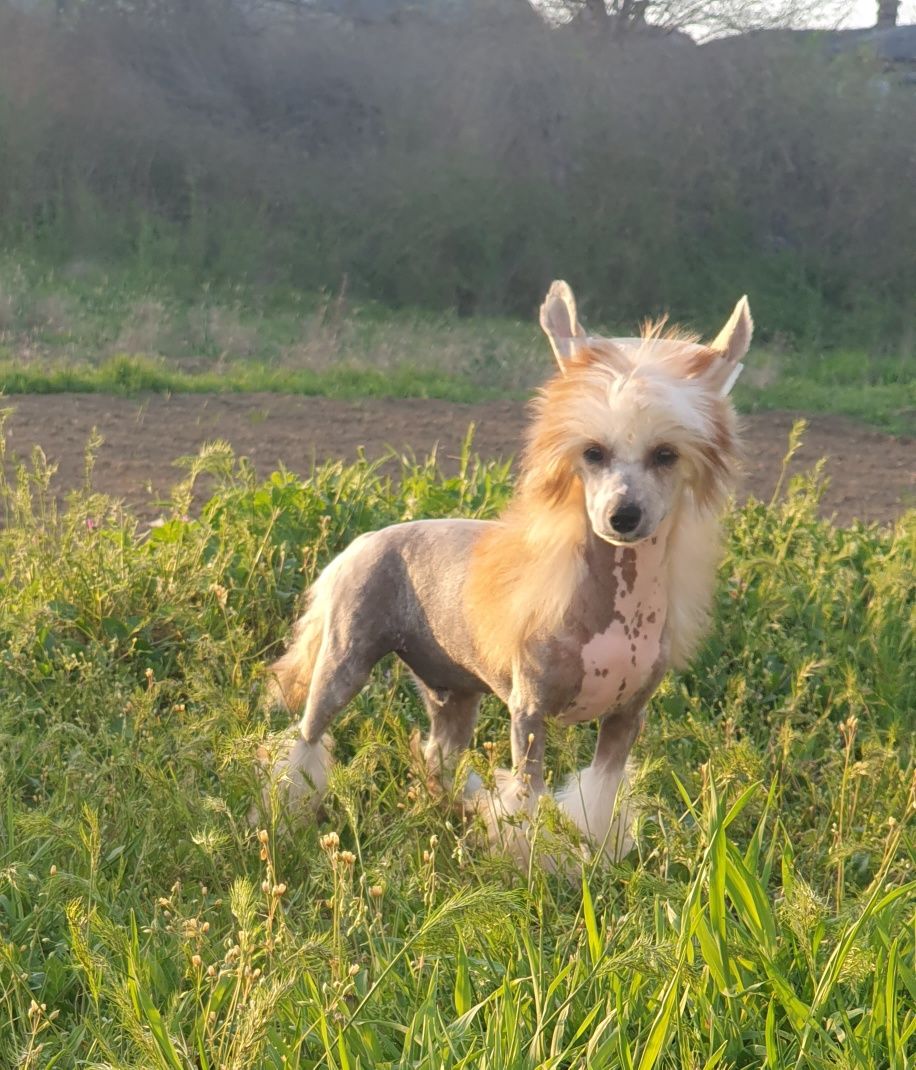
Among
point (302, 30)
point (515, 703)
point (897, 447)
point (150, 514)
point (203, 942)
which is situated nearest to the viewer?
point (203, 942)

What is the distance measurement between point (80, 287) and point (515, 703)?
13370mm

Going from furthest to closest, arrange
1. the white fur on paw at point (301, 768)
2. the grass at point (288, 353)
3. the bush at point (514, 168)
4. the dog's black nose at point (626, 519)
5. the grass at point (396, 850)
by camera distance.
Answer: the bush at point (514, 168)
the grass at point (288, 353)
the white fur on paw at point (301, 768)
the dog's black nose at point (626, 519)
the grass at point (396, 850)

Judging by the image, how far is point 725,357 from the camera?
2.81m

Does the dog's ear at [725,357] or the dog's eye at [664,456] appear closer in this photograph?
the dog's eye at [664,456]

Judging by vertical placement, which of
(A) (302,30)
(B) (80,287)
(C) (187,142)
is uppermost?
(A) (302,30)

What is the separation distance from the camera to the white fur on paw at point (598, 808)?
9.29ft

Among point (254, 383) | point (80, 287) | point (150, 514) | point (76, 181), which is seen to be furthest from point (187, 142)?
point (150, 514)

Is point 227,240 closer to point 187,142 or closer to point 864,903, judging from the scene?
point 187,142

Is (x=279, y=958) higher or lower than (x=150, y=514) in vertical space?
higher

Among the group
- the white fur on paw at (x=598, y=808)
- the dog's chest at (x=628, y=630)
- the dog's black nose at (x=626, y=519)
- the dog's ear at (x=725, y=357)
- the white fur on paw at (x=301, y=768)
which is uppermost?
the dog's ear at (x=725, y=357)

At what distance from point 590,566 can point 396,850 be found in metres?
0.79

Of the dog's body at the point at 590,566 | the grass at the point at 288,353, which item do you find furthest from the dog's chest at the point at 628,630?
the grass at the point at 288,353

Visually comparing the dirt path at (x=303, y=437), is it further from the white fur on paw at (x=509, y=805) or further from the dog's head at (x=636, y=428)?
the dog's head at (x=636, y=428)

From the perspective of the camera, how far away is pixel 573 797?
9.65 feet
